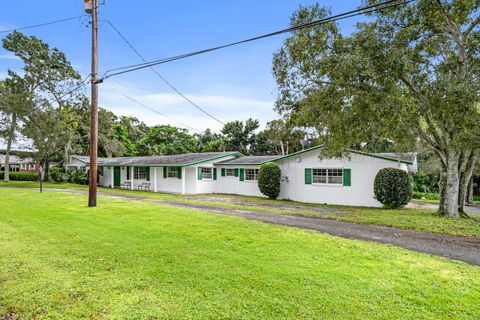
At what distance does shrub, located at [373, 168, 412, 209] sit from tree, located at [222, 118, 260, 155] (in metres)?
28.1

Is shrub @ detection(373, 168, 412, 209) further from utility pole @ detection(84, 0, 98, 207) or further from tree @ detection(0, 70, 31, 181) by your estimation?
tree @ detection(0, 70, 31, 181)

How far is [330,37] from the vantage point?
11.0 metres

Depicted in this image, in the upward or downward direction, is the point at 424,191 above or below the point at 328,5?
below

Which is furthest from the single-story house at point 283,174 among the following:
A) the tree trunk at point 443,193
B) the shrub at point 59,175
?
the shrub at point 59,175

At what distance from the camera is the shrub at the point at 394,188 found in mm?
13961

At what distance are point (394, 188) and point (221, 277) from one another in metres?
12.4

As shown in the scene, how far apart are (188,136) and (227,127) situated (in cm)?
725

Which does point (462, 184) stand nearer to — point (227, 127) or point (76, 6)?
point (76, 6)

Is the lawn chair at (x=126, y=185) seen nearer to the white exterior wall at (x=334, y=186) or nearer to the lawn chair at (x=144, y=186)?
the lawn chair at (x=144, y=186)

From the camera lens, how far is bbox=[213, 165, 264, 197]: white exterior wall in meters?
20.7

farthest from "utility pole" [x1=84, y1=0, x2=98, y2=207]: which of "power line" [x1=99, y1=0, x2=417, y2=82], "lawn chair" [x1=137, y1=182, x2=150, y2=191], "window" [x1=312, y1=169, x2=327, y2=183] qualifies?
"lawn chair" [x1=137, y1=182, x2=150, y2=191]

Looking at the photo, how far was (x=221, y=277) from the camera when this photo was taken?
14.1ft

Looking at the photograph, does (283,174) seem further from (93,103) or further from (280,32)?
(280,32)

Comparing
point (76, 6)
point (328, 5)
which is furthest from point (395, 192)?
point (76, 6)
